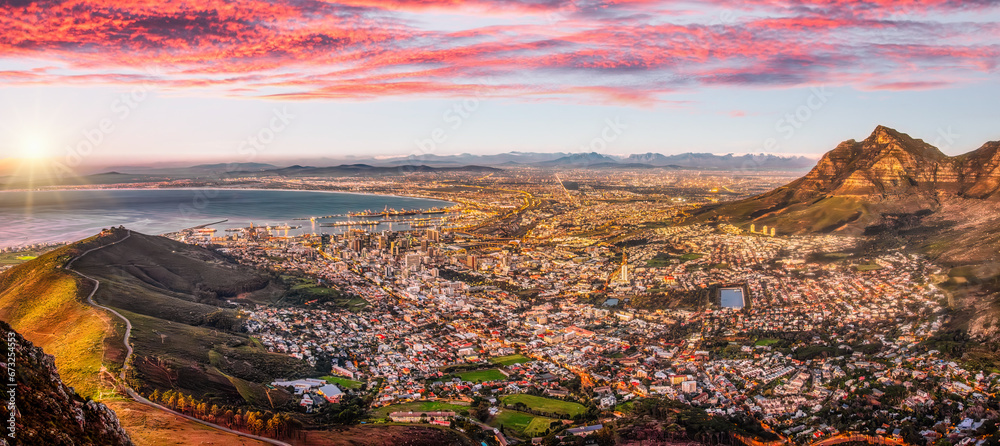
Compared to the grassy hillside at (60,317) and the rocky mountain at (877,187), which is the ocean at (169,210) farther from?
the rocky mountain at (877,187)

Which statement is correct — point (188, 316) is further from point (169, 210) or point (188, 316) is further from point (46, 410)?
point (169, 210)

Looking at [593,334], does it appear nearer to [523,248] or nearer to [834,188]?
[523,248]

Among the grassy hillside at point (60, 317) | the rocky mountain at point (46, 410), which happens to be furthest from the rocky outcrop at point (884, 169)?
the rocky mountain at point (46, 410)

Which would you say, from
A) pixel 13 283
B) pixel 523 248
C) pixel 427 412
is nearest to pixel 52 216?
pixel 13 283

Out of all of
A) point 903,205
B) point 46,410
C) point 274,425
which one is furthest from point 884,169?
point 46,410

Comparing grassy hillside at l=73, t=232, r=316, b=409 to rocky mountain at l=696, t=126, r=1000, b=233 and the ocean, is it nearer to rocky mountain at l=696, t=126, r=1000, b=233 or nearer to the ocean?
the ocean

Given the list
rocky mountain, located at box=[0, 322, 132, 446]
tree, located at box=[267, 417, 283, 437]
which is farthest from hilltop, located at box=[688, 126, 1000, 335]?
rocky mountain, located at box=[0, 322, 132, 446]
